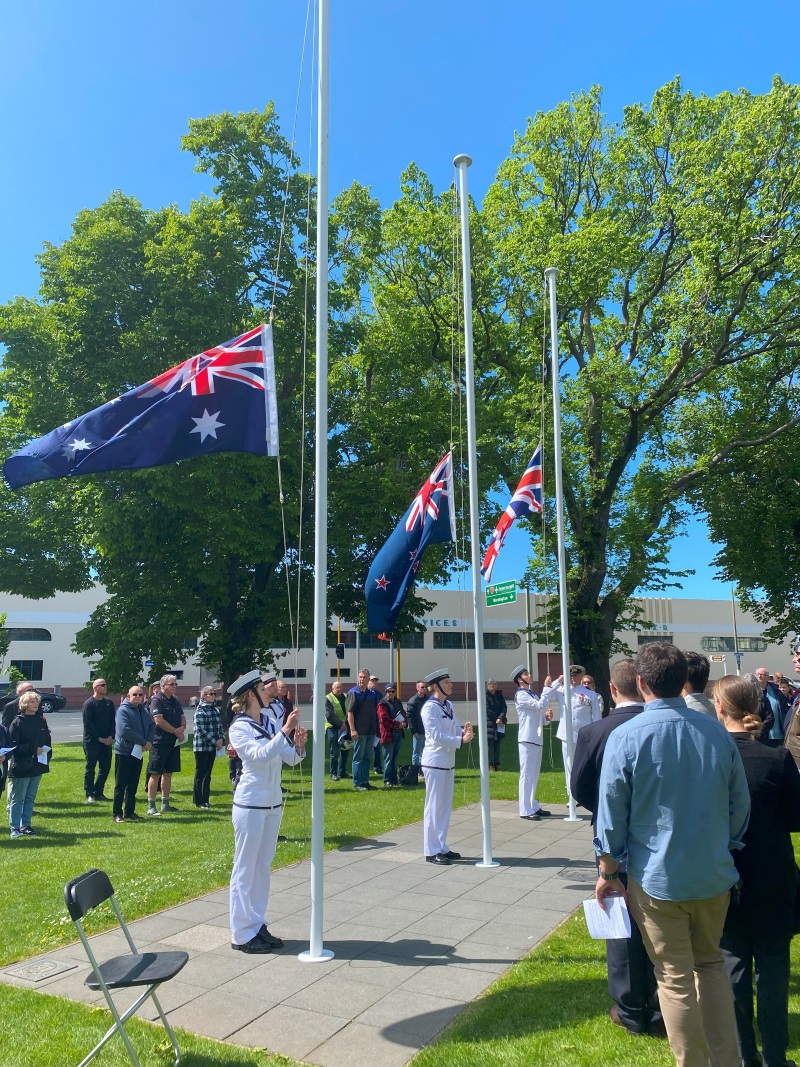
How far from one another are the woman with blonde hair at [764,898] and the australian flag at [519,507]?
794 cm

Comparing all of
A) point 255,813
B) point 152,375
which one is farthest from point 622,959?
point 152,375

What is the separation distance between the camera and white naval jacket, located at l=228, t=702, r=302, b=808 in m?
6.46

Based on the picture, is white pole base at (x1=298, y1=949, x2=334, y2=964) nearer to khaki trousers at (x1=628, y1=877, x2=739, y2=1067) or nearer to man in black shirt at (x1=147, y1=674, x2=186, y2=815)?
khaki trousers at (x1=628, y1=877, x2=739, y2=1067)

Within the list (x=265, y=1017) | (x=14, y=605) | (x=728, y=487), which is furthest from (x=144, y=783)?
(x=14, y=605)

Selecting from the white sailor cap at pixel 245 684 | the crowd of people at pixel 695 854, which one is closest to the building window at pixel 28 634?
the white sailor cap at pixel 245 684

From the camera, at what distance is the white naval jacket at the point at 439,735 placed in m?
9.42

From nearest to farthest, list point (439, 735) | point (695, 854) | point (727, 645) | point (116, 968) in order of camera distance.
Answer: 1. point (695, 854)
2. point (116, 968)
3. point (439, 735)
4. point (727, 645)

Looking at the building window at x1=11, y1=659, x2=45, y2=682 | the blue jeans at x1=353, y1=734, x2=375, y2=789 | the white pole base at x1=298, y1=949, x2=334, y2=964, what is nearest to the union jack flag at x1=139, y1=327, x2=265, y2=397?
the white pole base at x1=298, y1=949, x2=334, y2=964

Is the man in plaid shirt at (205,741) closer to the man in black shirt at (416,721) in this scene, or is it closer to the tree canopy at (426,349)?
the man in black shirt at (416,721)

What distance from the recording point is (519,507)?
1236 cm

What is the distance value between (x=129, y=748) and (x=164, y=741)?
0.80 m

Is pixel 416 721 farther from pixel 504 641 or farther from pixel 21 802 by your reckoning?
pixel 504 641

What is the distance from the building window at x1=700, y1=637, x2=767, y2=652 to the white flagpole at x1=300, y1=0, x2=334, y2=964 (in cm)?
5988

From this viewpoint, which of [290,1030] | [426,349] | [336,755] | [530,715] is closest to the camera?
[290,1030]
